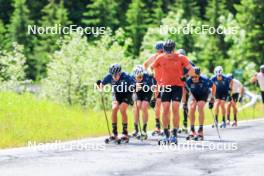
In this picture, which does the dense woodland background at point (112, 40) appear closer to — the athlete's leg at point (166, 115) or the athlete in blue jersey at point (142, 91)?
the athlete in blue jersey at point (142, 91)

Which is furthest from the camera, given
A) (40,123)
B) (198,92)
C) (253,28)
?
(253,28)

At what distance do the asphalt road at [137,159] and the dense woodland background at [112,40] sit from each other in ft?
92.2

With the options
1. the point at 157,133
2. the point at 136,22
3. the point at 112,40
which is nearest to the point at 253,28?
the point at 112,40

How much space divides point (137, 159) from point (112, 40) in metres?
38.0

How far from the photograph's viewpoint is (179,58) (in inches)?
627

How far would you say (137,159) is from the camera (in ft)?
43.9

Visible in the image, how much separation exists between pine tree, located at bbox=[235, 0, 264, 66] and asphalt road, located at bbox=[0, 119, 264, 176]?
4532 centimetres

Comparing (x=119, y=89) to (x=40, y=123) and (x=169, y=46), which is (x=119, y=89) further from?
(x=40, y=123)

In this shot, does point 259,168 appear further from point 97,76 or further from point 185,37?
point 185,37

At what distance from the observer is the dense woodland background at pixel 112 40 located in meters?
45.4

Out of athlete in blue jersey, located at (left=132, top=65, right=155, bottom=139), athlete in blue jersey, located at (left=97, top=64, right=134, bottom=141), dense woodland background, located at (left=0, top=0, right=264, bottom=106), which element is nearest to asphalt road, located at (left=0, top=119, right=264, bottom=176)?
athlete in blue jersey, located at (left=97, top=64, right=134, bottom=141)

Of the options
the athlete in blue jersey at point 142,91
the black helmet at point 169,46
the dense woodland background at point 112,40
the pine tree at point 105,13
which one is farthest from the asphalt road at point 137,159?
the pine tree at point 105,13

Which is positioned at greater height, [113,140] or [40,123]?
[40,123]

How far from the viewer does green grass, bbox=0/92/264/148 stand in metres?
19.1
